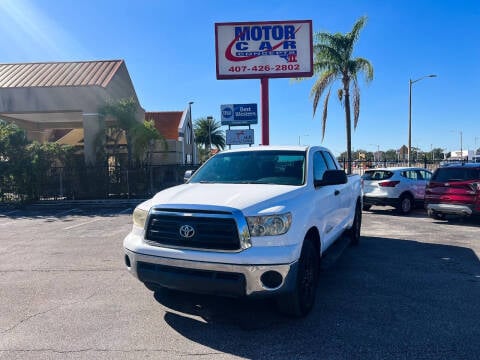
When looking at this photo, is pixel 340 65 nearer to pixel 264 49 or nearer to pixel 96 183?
pixel 264 49

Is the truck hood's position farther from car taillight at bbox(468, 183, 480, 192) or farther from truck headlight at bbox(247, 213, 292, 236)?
car taillight at bbox(468, 183, 480, 192)

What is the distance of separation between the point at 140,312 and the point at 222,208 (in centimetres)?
168

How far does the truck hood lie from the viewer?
3719mm

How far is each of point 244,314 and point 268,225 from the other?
3.95ft

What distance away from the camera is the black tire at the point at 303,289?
12.5 feet

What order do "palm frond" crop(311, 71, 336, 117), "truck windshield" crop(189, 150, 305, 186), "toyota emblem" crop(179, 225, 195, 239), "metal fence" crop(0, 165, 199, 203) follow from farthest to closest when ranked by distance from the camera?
1. "palm frond" crop(311, 71, 336, 117)
2. "metal fence" crop(0, 165, 199, 203)
3. "truck windshield" crop(189, 150, 305, 186)
4. "toyota emblem" crop(179, 225, 195, 239)

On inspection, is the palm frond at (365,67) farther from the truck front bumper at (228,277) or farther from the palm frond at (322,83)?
the truck front bumper at (228,277)

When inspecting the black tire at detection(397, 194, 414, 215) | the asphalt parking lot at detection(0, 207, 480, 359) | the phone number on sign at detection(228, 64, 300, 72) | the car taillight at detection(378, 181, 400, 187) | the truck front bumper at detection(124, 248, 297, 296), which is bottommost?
the asphalt parking lot at detection(0, 207, 480, 359)

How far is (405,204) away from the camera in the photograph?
471 inches

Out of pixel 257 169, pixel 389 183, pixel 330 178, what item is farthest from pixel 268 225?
pixel 389 183

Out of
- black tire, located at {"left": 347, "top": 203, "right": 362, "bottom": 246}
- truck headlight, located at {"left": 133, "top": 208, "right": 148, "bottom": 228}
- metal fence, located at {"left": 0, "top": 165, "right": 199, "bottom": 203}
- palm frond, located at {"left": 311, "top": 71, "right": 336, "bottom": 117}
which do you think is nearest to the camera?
truck headlight, located at {"left": 133, "top": 208, "right": 148, "bottom": 228}

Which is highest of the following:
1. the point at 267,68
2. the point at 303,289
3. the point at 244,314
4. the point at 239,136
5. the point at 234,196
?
the point at 267,68

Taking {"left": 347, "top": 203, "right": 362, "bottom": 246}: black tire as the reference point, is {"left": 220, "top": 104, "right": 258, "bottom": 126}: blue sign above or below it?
above

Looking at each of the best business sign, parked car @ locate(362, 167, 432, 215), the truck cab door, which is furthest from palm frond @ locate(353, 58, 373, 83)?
the truck cab door
